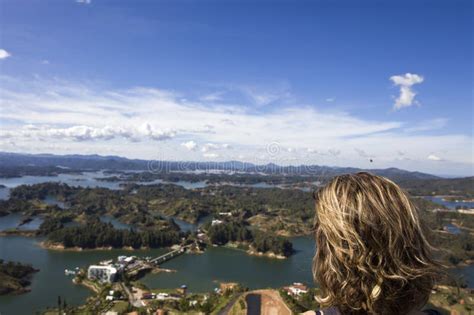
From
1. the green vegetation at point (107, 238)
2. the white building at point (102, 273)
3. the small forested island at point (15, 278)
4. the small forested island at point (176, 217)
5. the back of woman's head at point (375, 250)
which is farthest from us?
the small forested island at point (176, 217)

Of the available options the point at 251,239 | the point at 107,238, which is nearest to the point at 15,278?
the point at 107,238

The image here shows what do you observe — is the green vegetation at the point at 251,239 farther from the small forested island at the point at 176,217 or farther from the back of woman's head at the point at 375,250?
the back of woman's head at the point at 375,250

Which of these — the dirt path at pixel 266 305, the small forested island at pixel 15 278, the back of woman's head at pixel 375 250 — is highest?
the back of woman's head at pixel 375 250

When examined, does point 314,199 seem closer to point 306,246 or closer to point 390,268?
point 390,268

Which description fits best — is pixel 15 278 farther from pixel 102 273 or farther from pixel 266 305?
pixel 266 305

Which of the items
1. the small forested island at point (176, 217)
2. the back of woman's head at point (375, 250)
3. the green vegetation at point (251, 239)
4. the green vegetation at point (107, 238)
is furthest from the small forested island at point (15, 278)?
the back of woman's head at point (375, 250)

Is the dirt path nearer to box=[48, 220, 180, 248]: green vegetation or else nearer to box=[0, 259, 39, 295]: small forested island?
box=[0, 259, 39, 295]: small forested island

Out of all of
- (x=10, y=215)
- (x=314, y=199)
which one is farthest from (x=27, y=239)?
(x=314, y=199)
